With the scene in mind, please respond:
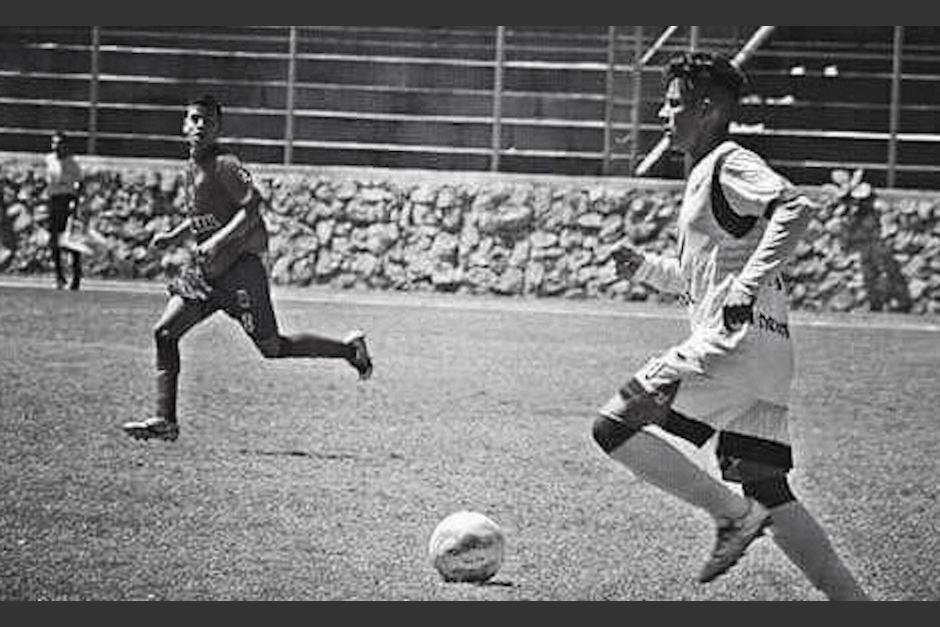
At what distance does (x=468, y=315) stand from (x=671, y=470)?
7.15 metres

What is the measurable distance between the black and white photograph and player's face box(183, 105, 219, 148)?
0.01 m

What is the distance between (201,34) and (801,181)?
3.69 meters

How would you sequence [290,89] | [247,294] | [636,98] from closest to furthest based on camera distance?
[247,294] < [290,89] < [636,98]

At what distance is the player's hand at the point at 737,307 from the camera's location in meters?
4.36

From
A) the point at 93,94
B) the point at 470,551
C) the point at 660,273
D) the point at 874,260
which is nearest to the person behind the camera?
the point at 660,273

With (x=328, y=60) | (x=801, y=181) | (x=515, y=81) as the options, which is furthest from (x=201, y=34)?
(x=801, y=181)

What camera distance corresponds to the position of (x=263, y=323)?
23.2ft

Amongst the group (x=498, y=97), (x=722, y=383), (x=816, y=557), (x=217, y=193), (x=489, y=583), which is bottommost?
(x=489, y=583)

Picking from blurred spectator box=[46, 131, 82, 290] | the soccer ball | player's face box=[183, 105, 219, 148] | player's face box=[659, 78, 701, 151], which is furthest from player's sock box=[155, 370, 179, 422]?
blurred spectator box=[46, 131, 82, 290]

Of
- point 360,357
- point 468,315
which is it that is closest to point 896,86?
point 468,315

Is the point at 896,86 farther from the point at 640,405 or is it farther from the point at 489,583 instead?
the point at 640,405

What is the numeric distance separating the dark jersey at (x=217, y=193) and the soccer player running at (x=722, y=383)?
234cm

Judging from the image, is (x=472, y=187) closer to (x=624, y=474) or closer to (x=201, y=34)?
(x=201, y=34)

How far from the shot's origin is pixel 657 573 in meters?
5.11
